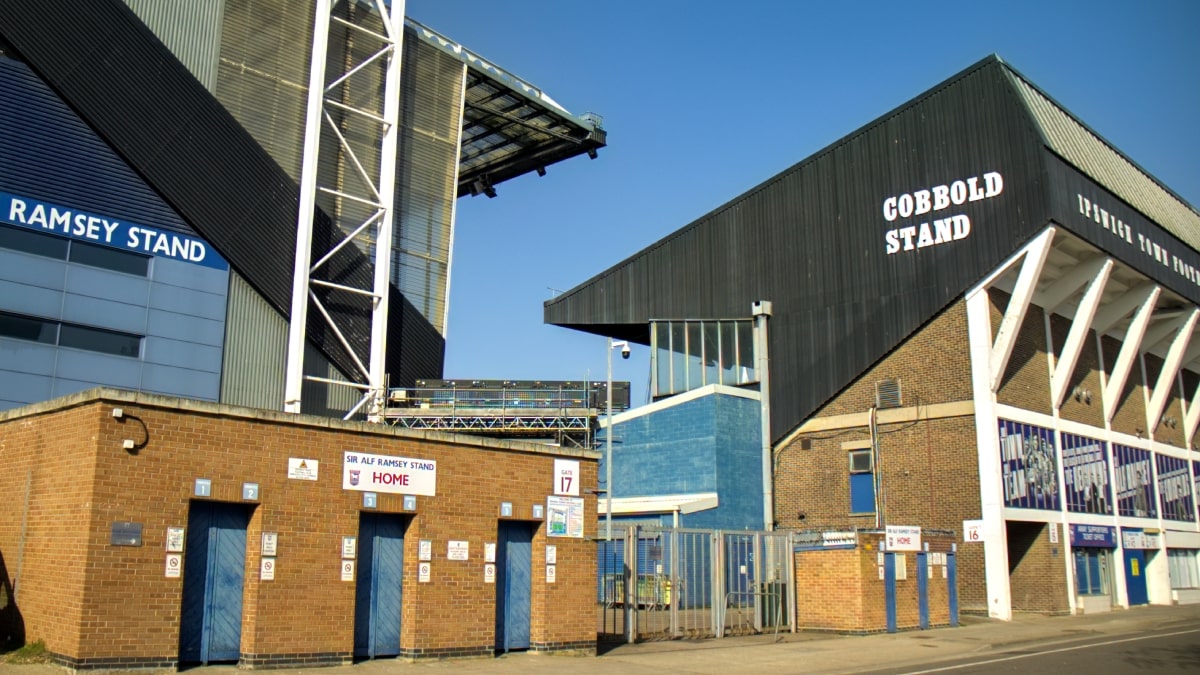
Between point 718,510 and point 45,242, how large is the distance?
2411 cm

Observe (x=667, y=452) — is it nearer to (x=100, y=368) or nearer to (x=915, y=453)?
(x=915, y=453)

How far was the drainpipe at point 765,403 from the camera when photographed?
1531 inches

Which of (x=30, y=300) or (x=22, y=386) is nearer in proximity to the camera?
(x=22, y=386)

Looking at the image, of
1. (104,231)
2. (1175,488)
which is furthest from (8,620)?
(1175,488)

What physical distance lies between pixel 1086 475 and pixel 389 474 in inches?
1197

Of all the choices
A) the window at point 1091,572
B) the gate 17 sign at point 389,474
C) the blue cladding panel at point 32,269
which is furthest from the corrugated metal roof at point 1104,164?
the blue cladding panel at point 32,269

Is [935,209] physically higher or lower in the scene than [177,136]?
lower

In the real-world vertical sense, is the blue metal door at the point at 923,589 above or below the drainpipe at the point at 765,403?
below

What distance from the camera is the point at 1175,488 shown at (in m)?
45.6

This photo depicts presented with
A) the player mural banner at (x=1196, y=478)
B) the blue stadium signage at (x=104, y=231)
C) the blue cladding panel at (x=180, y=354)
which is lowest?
the player mural banner at (x=1196, y=478)

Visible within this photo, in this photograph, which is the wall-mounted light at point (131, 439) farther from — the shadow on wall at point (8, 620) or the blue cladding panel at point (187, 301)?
the blue cladding panel at point (187, 301)

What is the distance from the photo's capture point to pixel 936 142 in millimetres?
36188

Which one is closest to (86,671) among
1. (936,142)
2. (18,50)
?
(18,50)

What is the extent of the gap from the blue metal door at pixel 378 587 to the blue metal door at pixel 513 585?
2.18 metres
